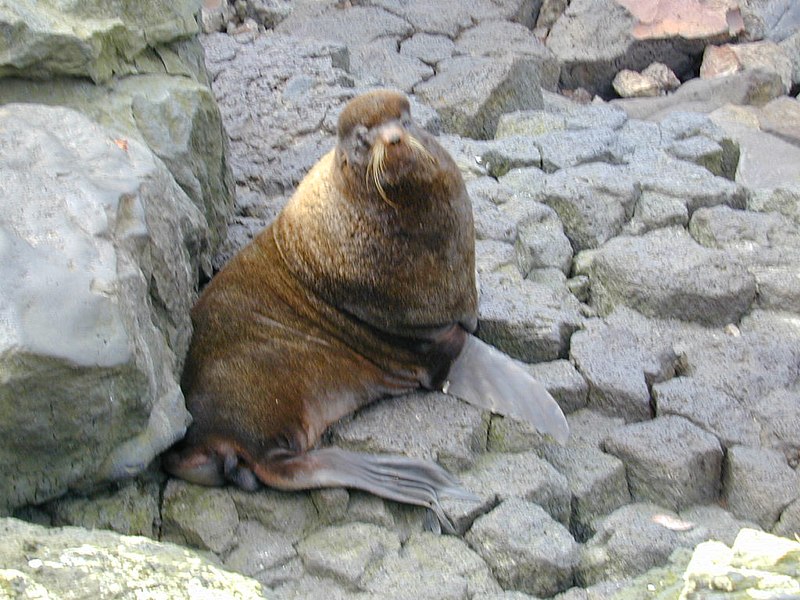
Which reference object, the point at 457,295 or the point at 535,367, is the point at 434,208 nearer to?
the point at 457,295

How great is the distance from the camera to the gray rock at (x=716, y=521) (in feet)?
12.7

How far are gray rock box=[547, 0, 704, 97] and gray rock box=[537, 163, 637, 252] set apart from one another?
3662mm

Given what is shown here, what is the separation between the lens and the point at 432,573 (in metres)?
3.64


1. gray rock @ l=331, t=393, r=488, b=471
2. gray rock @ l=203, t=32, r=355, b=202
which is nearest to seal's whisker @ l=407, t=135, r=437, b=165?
gray rock @ l=331, t=393, r=488, b=471

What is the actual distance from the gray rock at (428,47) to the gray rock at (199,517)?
450 centimetres

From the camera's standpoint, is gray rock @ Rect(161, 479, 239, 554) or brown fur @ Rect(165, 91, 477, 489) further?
brown fur @ Rect(165, 91, 477, 489)

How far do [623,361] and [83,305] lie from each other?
215 centimetres

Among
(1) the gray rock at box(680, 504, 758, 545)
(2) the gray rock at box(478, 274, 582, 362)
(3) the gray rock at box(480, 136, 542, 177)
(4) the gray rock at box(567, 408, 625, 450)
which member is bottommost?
(1) the gray rock at box(680, 504, 758, 545)

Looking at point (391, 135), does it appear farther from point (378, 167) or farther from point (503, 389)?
point (503, 389)

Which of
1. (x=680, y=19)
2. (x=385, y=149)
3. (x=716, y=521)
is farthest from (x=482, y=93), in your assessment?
(x=716, y=521)

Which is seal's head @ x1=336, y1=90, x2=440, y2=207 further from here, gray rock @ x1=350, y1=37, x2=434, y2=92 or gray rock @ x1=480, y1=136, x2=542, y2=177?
gray rock @ x1=350, y1=37, x2=434, y2=92

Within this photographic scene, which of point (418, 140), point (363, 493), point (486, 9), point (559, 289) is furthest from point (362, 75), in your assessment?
point (363, 493)

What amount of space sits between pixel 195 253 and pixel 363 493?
1281 mm

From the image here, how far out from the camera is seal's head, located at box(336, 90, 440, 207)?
4129 millimetres
